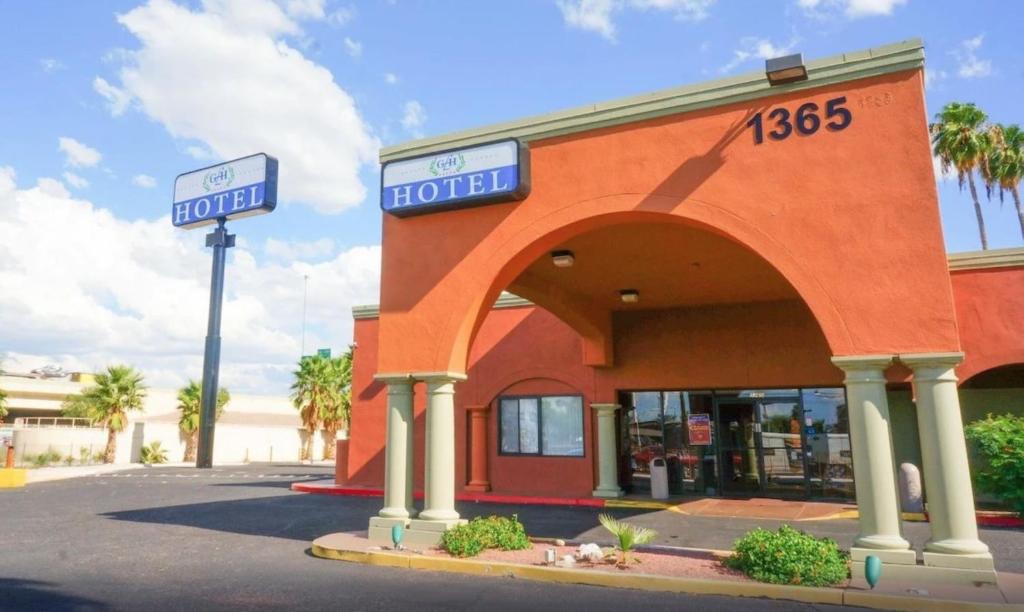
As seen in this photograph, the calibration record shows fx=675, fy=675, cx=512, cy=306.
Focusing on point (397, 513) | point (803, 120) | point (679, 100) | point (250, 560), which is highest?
point (679, 100)

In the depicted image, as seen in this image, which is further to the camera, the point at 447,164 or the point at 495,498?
the point at 495,498

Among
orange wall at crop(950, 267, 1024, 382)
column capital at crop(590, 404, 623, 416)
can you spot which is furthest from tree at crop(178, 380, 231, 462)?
orange wall at crop(950, 267, 1024, 382)

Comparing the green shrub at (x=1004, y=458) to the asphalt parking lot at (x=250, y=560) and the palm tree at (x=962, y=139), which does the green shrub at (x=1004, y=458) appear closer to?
the asphalt parking lot at (x=250, y=560)

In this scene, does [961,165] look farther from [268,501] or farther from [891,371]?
[268,501]

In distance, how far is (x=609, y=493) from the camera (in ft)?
61.4

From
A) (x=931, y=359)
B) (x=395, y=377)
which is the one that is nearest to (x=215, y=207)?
(x=395, y=377)

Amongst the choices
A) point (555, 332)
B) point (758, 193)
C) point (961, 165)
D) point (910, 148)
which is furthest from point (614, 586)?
point (961, 165)

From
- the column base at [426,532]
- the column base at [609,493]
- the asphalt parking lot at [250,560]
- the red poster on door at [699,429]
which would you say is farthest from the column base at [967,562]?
the column base at [609,493]

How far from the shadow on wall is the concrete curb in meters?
3.63

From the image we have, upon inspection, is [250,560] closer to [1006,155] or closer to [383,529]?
[383,529]

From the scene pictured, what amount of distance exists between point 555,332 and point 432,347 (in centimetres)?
906

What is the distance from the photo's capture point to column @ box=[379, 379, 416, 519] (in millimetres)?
11570

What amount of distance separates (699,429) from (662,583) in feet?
35.5

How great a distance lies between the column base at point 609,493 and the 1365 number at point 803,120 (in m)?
11.7
